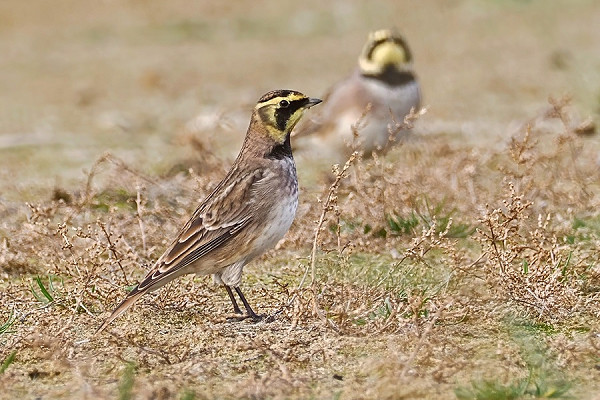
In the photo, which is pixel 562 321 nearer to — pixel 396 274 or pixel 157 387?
Answer: pixel 396 274

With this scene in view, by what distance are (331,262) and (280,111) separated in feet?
2.37

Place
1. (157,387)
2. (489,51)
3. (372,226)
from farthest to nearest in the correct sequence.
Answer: (489,51), (372,226), (157,387)

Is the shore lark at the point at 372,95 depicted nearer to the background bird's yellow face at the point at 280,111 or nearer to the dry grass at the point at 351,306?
the dry grass at the point at 351,306

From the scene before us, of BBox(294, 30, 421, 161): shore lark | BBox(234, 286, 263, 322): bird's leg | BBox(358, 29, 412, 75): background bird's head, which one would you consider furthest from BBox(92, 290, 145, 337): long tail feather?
BBox(358, 29, 412, 75): background bird's head

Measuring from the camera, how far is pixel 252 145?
15.7ft

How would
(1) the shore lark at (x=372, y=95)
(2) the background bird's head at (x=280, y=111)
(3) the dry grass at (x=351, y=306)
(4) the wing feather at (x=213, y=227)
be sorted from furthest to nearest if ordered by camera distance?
(1) the shore lark at (x=372, y=95), (2) the background bird's head at (x=280, y=111), (4) the wing feather at (x=213, y=227), (3) the dry grass at (x=351, y=306)

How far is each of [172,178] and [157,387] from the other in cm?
311

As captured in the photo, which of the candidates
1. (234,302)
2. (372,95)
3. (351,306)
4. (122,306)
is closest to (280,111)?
(234,302)

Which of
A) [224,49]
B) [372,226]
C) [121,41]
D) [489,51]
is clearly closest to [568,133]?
[372,226]

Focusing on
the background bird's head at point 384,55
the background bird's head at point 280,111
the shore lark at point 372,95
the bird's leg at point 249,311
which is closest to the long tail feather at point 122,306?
the bird's leg at point 249,311

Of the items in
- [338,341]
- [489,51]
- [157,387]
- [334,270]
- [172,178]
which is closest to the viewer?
[157,387]

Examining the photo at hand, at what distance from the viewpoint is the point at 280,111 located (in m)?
4.73

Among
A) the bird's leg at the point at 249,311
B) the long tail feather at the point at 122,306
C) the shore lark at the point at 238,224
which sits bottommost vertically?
the bird's leg at the point at 249,311

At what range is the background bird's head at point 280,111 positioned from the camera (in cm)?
472
